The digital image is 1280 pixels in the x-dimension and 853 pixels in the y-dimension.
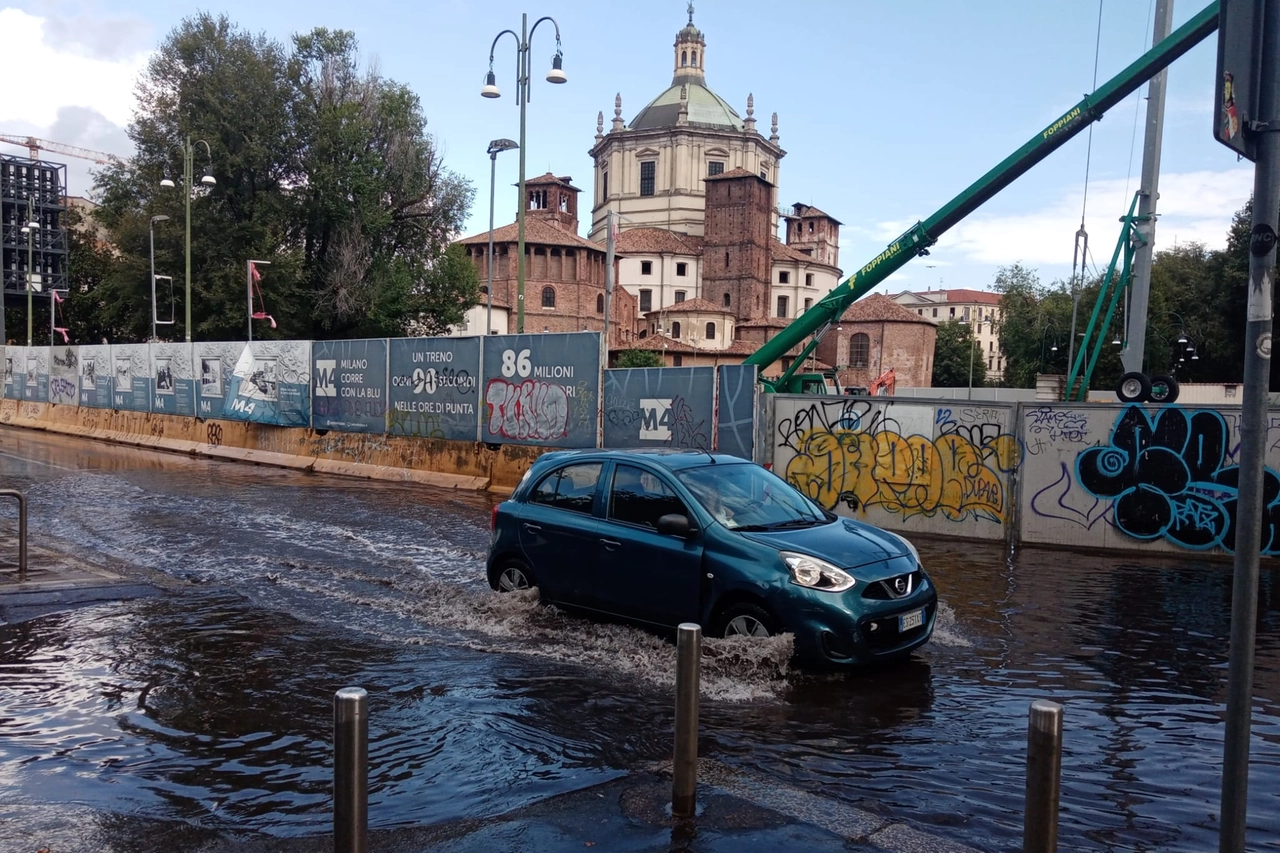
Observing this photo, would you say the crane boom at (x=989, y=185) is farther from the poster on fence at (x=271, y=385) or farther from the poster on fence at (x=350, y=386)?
the poster on fence at (x=271, y=385)

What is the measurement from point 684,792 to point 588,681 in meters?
2.36

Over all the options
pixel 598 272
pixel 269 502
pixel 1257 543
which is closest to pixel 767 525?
pixel 1257 543

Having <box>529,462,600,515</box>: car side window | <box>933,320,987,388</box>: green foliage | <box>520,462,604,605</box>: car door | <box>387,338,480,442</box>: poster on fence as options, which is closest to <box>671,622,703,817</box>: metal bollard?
<box>520,462,604,605</box>: car door

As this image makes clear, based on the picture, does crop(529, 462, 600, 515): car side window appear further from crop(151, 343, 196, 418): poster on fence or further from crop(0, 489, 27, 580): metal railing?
crop(151, 343, 196, 418): poster on fence

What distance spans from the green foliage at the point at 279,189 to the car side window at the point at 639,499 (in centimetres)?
4136

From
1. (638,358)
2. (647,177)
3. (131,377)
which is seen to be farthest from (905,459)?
(647,177)

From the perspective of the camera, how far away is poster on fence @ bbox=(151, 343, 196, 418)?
27.5 meters

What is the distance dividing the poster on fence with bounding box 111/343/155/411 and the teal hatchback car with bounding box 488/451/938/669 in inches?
961

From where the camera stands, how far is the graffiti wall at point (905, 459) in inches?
545

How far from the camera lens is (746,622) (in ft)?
23.3

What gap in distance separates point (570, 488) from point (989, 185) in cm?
1101

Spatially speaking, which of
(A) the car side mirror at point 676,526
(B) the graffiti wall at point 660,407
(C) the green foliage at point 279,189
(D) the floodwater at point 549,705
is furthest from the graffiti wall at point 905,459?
(C) the green foliage at point 279,189

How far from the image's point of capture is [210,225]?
45281 millimetres

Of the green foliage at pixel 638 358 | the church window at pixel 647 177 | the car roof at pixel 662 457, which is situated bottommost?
the car roof at pixel 662 457
